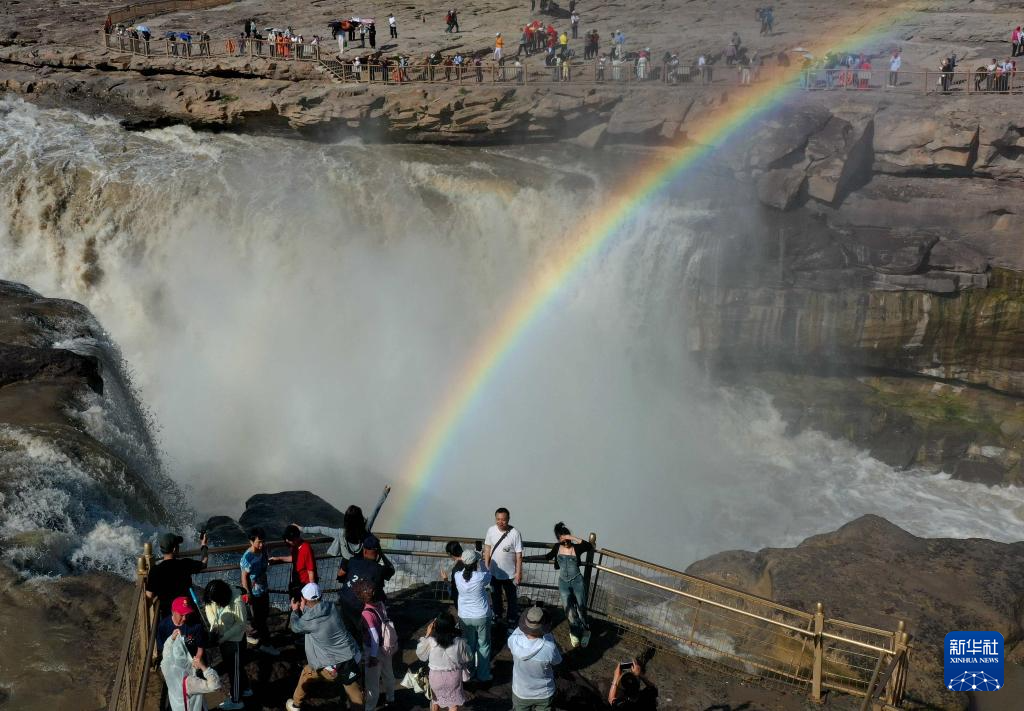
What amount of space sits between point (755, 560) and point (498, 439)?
10.0 metres

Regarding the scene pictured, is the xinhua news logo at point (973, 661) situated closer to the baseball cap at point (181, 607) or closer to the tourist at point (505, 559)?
the tourist at point (505, 559)

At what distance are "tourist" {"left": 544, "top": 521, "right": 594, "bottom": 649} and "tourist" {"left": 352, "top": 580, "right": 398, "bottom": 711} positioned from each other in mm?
2050

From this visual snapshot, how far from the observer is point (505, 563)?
9.45 metres

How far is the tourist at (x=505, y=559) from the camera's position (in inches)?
366

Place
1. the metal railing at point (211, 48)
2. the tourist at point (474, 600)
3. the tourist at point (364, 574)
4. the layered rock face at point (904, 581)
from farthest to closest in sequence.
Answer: the metal railing at point (211, 48) < the layered rock face at point (904, 581) < the tourist at point (474, 600) < the tourist at point (364, 574)

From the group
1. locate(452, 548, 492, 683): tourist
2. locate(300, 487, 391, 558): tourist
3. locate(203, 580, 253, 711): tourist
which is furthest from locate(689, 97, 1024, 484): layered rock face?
locate(203, 580, 253, 711): tourist

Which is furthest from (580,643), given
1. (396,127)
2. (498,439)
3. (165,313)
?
(396,127)

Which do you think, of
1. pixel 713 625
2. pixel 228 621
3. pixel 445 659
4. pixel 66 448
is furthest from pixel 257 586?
pixel 713 625

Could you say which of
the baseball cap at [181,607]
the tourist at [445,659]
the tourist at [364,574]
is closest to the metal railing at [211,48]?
the tourist at [364,574]

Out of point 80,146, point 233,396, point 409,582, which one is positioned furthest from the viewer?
point 80,146

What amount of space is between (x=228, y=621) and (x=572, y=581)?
336 cm

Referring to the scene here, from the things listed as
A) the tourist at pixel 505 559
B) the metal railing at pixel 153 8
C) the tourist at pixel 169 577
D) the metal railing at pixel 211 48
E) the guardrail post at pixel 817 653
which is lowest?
the guardrail post at pixel 817 653

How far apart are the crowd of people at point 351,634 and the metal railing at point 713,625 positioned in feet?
1.20

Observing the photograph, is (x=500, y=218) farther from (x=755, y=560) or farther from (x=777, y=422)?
(x=755, y=560)
